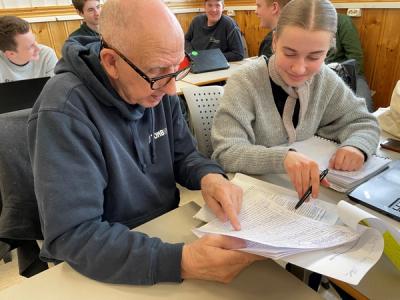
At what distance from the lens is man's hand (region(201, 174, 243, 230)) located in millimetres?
770

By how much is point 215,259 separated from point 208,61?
2.46 metres

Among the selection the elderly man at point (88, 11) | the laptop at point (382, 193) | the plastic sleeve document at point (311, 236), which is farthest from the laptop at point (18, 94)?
the laptop at point (382, 193)

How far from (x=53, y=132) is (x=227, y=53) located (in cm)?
300

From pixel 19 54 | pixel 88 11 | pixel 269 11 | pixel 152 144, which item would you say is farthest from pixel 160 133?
pixel 88 11

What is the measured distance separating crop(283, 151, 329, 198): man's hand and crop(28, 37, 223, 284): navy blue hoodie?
242 millimetres

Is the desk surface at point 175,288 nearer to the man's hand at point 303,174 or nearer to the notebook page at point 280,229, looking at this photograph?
the notebook page at point 280,229

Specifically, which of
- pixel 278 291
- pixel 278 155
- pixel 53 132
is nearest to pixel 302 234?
pixel 278 291

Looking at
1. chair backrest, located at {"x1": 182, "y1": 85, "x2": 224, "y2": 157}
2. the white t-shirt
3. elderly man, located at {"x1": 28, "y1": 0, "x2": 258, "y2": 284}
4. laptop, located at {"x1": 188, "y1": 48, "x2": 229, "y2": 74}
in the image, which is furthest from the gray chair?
laptop, located at {"x1": 188, "y1": 48, "x2": 229, "y2": 74}

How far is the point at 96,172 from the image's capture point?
2.55 ft

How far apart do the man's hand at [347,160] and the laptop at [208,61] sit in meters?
1.92

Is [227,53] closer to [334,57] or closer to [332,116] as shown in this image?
[334,57]

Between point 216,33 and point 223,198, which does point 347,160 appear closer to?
point 223,198

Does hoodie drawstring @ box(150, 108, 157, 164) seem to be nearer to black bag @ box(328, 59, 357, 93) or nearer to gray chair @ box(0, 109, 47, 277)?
gray chair @ box(0, 109, 47, 277)

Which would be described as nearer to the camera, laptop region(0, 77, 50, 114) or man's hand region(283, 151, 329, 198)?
man's hand region(283, 151, 329, 198)
